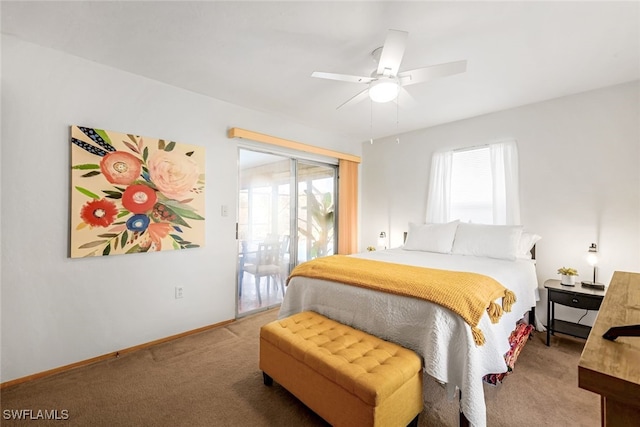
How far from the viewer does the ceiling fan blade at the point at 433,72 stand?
1.78 meters

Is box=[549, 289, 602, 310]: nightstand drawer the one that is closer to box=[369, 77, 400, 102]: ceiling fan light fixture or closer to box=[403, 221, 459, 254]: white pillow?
box=[403, 221, 459, 254]: white pillow

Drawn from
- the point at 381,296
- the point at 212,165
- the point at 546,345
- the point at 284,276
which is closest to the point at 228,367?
the point at 381,296

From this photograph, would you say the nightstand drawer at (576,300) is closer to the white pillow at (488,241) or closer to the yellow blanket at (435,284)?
the white pillow at (488,241)

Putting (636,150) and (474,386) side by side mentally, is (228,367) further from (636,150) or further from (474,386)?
(636,150)

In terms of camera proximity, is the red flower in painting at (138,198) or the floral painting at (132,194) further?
the red flower in painting at (138,198)

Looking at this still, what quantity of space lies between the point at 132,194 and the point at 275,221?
5.34ft

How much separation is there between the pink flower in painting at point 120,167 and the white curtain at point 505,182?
3828 mm

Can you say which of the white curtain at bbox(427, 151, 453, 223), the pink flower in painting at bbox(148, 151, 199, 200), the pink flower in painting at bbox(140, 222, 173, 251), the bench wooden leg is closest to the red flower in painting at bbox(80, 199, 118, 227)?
the pink flower in painting at bbox(140, 222, 173, 251)

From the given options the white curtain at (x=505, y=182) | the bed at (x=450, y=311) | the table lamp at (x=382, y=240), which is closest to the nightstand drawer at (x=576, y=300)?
the bed at (x=450, y=311)

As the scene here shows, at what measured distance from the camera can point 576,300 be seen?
243cm

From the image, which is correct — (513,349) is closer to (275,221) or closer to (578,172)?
(578,172)

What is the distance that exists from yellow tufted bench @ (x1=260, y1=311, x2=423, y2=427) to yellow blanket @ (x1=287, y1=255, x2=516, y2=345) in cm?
34

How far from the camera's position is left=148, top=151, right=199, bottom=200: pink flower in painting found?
2.56 meters

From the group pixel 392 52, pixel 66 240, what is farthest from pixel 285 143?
pixel 66 240
